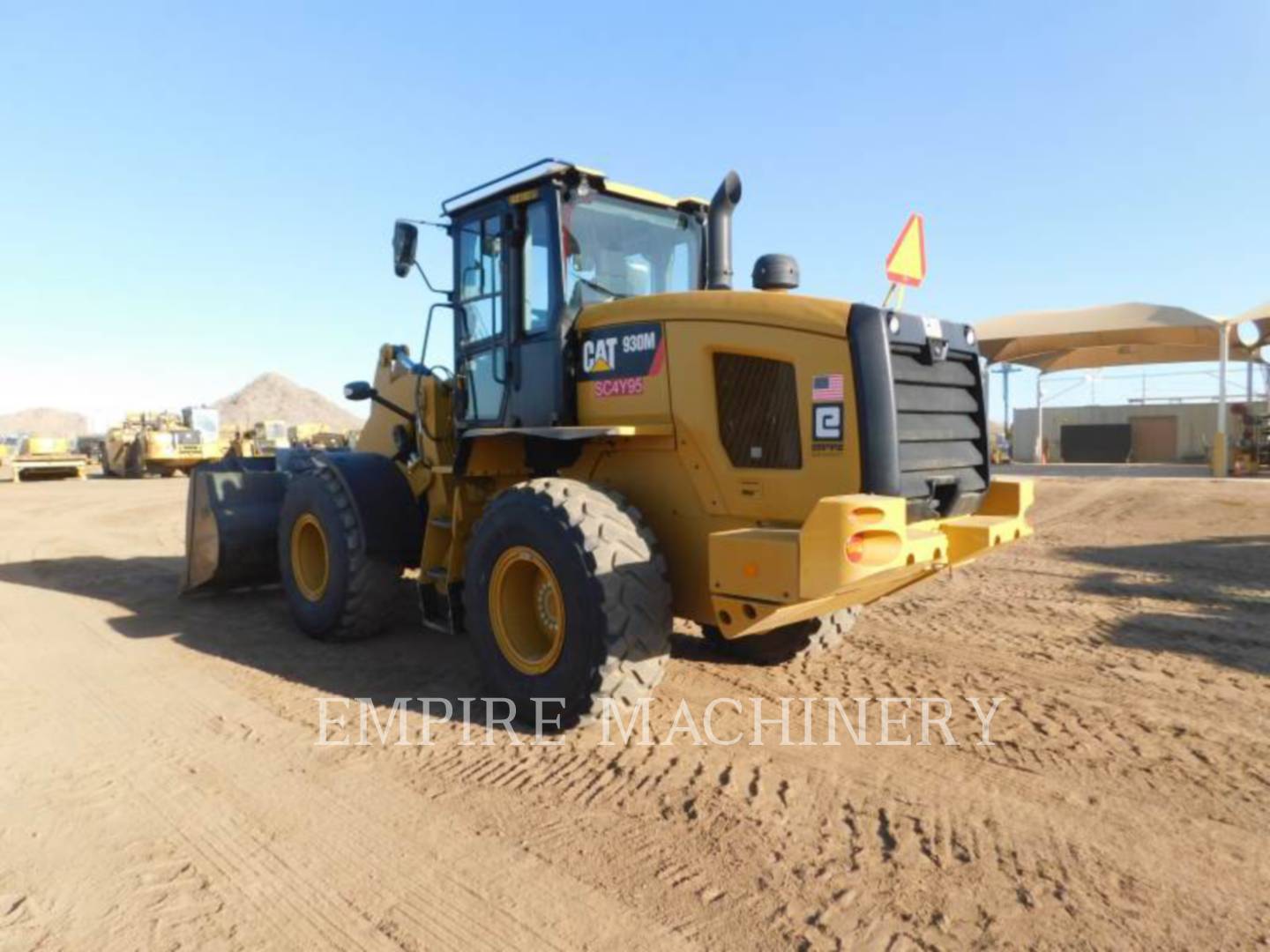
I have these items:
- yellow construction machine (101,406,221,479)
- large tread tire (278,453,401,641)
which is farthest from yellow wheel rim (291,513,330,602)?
yellow construction machine (101,406,221,479)

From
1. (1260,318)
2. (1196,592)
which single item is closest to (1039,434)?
(1260,318)

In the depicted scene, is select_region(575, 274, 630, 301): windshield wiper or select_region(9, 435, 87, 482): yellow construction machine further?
select_region(9, 435, 87, 482): yellow construction machine

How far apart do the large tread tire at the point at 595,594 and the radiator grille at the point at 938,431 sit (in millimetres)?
1278

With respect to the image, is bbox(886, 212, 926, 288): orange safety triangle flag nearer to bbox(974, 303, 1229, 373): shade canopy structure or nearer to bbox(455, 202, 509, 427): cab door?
bbox(455, 202, 509, 427): cab door

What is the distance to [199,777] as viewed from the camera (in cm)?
379

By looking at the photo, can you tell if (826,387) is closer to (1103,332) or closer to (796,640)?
(796,640)

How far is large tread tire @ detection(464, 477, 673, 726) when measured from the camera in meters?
3.99

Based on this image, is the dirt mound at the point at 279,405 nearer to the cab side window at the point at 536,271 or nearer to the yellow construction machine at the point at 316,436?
the yellow construction machine at the point at 316,436

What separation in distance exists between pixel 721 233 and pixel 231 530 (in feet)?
15.5

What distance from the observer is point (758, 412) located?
4.25 meters

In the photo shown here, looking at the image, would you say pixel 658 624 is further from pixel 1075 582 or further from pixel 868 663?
pixel 1075 582

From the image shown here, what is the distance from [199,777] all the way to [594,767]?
1712 millimetres

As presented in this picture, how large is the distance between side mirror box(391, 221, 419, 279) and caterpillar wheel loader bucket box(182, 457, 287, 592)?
9.40ft

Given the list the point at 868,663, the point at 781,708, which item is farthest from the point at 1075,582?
the point at 781,708
